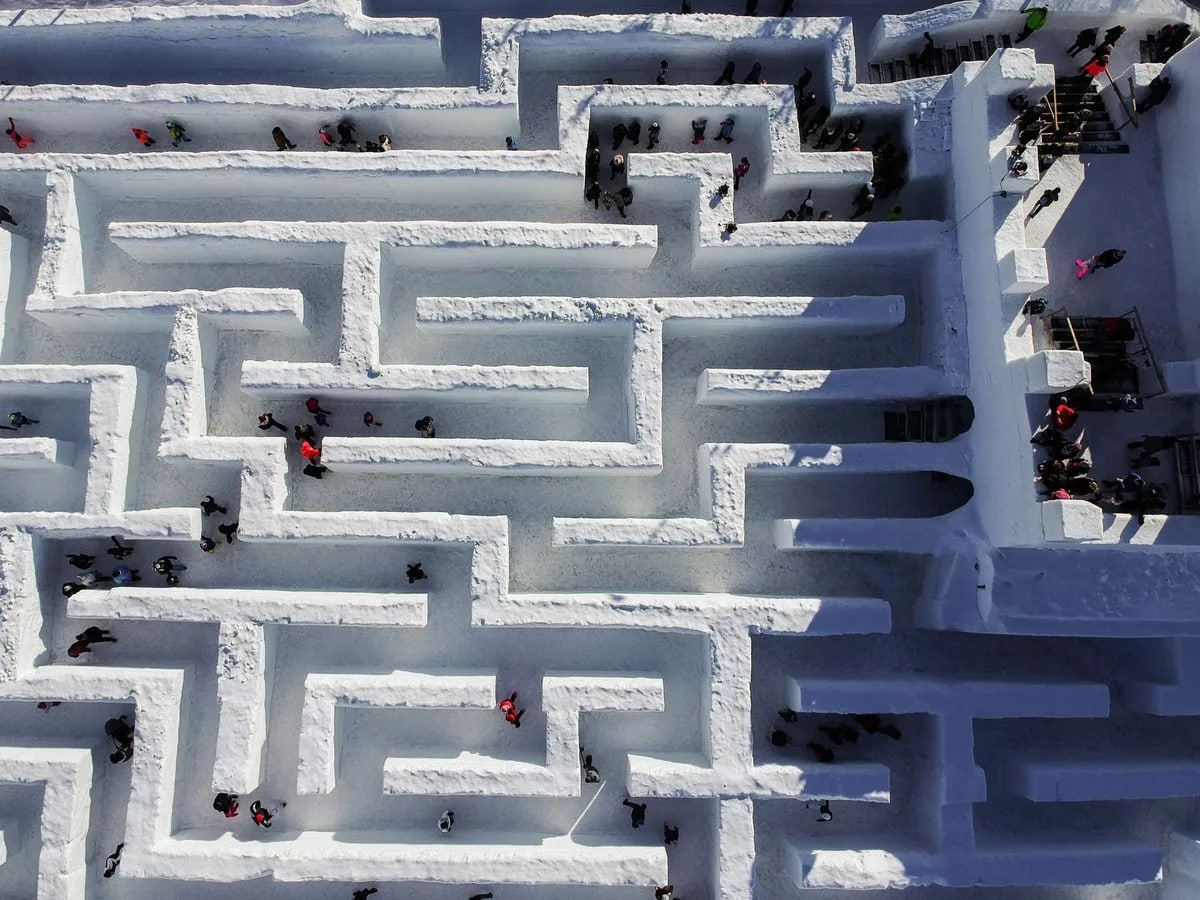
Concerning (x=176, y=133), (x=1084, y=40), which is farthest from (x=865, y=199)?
(x=176, y=133)

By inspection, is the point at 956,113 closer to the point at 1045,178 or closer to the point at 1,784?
the point at 1045,178

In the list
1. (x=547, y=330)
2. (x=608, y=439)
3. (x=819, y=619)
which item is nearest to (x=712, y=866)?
(x=819, y=619)

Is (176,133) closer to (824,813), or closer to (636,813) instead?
(636,813)

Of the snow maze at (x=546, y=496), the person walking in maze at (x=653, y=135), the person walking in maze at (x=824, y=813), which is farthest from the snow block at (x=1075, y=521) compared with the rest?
the person walking in maze at (x=653, y=135)

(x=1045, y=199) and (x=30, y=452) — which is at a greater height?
(x=1045, y=199)

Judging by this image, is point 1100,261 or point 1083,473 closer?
point 1083,473

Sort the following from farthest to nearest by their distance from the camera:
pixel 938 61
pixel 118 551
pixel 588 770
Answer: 1. pixel 938 61
2. pixel 118 551
3. pixel 588 770
